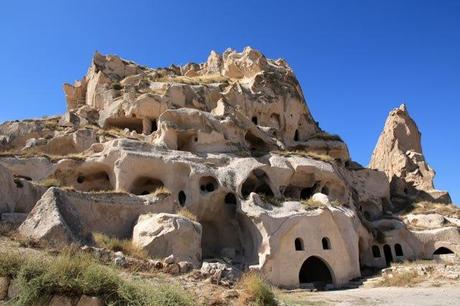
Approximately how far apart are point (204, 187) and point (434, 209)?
2238 cm

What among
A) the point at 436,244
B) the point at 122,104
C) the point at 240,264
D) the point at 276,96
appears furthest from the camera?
the point at 276,96

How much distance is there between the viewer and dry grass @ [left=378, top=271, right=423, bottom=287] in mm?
19969

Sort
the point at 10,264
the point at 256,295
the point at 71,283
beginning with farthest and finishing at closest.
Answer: the point at 256,295 < the point at 10,264 < the point at 71,283

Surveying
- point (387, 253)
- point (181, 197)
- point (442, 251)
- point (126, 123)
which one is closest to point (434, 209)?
point (442, 251)

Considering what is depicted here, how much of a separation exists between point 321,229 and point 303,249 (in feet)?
5.60

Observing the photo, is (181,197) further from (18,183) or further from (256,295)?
(256,295)

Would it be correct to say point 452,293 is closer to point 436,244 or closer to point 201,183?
point 201,183

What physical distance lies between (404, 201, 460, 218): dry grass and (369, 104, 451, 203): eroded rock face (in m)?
2.87

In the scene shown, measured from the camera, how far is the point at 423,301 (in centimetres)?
1330

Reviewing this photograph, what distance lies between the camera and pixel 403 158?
47.7 m

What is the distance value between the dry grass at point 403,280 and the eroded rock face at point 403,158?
21.4 meters

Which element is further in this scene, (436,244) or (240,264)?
(436,244)

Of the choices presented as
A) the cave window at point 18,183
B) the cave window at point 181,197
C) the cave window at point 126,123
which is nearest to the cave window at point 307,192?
the cave window at point 181,197

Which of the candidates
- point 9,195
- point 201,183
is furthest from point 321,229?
point 9,195
